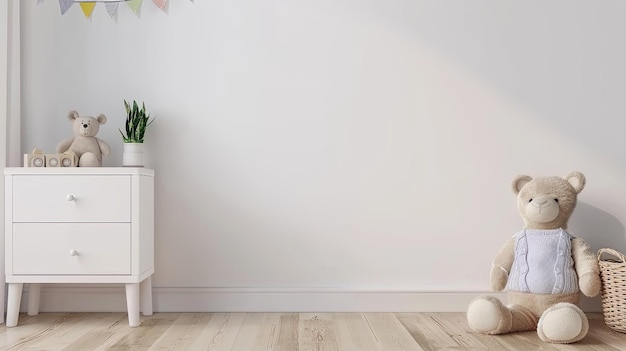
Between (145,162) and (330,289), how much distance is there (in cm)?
90

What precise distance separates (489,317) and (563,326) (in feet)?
0.76

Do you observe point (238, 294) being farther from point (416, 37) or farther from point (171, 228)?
point (416, 37)

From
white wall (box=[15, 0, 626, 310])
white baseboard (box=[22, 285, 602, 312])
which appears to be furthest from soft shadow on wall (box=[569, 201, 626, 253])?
white baseboard (box=[22, 285, 602, 312])

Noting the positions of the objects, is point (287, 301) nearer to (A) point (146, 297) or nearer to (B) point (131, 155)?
(A) point (146, 297)

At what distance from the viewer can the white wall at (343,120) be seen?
2740 mm

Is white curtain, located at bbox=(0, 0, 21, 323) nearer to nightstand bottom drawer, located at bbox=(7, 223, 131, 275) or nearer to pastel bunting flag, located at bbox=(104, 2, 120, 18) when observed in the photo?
nightstand bottom drawer, located at bbox=(7, 223, 131, 275)

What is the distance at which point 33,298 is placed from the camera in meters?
2.62

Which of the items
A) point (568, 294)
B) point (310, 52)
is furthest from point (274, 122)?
point (568, 294)

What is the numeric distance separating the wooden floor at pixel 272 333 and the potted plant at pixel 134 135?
600mm

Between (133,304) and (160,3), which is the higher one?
(160,3)

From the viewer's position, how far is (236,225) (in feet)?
8.99

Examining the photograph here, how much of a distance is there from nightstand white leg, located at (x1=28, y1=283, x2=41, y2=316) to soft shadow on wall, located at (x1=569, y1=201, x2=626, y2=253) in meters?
2.11

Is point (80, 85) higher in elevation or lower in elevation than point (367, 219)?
higher

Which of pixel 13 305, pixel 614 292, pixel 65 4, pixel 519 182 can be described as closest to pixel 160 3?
pixel 65 4
